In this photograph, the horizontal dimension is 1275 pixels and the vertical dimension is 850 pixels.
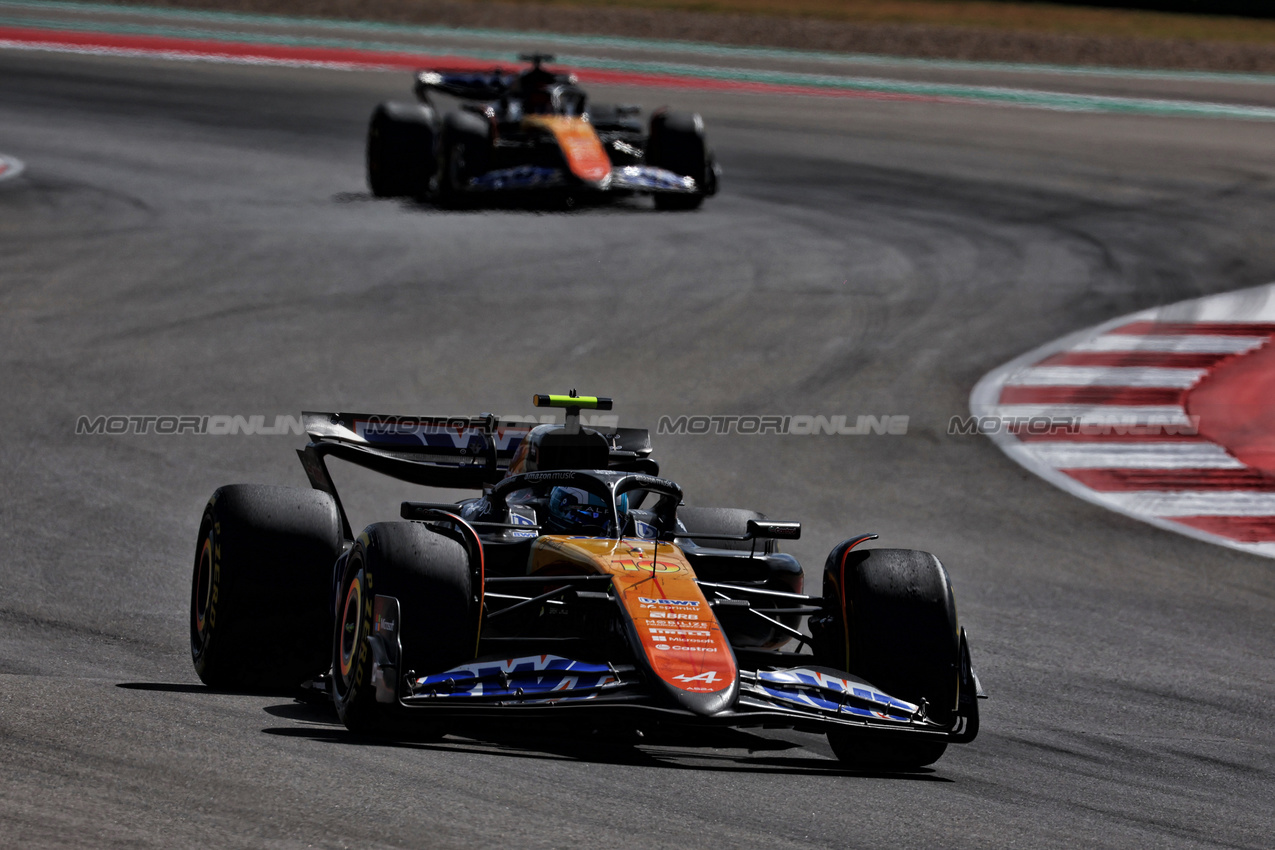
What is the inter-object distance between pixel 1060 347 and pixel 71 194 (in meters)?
10.8

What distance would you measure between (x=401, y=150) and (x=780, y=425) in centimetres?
792

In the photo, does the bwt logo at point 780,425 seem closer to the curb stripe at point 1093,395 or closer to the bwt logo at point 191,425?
the curb stripe at point 1093,395

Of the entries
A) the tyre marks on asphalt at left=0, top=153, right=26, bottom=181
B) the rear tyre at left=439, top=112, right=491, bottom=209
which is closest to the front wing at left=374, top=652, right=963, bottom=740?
the rear tyre at left=439, top=112, right=491, bottom=209

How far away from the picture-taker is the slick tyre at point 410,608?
21.9 ft

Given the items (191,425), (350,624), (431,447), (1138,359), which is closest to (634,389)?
(191,425)

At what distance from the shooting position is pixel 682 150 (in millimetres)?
20016

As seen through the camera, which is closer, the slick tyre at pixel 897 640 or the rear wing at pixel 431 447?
the slick tyre at pixel 897 640

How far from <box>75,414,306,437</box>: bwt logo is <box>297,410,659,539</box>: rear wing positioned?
3.93 m

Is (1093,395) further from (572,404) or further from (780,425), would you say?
(572,404)

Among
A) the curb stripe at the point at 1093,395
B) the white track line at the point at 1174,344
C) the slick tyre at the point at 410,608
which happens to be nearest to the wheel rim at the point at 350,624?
the slick tyre at the point at 410,608

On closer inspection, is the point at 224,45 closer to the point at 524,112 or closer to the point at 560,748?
the point at 524,112

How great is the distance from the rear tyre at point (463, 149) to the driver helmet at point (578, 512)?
1168cm

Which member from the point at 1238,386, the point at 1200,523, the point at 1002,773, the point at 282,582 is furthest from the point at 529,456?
the point at 1238,386

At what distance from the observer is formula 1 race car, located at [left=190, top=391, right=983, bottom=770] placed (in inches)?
257
